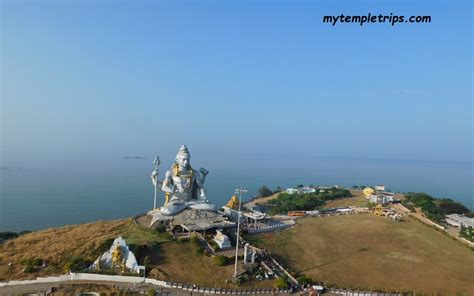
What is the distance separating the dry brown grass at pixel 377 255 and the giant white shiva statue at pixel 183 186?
22.0 ft

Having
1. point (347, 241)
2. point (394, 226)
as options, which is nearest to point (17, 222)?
point (347, 241)

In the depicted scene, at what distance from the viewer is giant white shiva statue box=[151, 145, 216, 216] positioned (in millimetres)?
Answer: 33438

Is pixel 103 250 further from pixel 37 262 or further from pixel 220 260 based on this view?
pixel 220 260

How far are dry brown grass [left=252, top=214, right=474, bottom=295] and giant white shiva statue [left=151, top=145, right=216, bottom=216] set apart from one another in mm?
6699

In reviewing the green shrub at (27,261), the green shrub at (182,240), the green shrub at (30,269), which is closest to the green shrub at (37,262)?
the green shrub at (27,261)

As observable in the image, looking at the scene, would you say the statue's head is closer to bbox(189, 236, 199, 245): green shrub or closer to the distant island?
the distant island

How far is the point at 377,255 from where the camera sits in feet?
95.9

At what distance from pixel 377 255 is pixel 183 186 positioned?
55.4 ft

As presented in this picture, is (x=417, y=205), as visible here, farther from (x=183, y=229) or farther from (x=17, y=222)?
(x=17, y=222)

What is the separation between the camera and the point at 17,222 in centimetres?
4731

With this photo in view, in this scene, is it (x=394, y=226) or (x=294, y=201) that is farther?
(x=294, y=201)

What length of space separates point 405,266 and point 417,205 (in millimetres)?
20554

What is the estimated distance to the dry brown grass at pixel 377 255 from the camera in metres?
24.7

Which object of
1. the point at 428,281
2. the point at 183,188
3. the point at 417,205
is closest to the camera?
the point at 428,281
